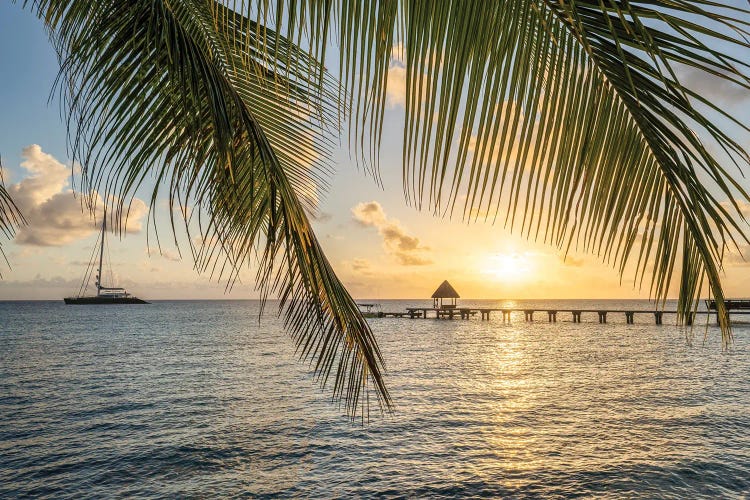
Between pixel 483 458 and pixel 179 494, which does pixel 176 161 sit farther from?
pixel 483 458

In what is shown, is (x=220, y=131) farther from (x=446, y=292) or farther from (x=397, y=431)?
(x=446, y=292)

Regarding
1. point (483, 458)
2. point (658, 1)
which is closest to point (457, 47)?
point (658, 1)

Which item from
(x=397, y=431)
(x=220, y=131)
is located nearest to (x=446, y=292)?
(x=397, y=431)

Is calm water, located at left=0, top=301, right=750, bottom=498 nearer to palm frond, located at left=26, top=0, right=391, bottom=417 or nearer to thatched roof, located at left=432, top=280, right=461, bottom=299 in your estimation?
palm frond, located at left=26, top=0, right=391, bottom=417

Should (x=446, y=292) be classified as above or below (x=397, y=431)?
above

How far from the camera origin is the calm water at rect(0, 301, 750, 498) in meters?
11.6

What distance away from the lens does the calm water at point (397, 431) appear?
38.2ft

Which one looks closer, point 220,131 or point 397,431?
point 220,131

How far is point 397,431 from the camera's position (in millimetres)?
15398

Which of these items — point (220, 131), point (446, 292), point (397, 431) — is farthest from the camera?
point (446, 292)

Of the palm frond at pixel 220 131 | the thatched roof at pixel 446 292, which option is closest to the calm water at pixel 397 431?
the palm frond at pixel 220 131

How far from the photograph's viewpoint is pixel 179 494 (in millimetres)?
11234

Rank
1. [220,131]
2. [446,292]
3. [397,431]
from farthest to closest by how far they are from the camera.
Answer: [446,292] < [397,431] < [220,131]

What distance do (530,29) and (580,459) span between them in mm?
14067
